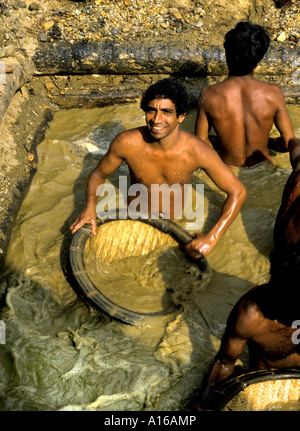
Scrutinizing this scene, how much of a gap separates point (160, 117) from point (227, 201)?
0.92 meters

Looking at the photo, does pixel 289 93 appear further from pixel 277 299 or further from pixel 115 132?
pixel 277 299

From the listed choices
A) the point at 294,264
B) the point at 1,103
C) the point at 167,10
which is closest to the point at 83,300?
the point at 294,264

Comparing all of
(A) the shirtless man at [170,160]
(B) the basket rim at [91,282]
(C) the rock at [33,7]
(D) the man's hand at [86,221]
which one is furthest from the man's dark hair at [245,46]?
(C) the rock at [33,7]

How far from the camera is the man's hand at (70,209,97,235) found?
11.5ft

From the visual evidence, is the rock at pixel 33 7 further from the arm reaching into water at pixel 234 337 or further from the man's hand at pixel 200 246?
the arm reaching into water at pixel 234 337

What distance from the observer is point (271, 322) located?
8.27ft

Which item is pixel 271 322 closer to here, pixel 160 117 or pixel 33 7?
pixel 160 117

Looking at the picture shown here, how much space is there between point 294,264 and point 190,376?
3.88 ft

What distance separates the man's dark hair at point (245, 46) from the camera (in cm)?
380

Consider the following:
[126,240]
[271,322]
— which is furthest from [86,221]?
[271,322]

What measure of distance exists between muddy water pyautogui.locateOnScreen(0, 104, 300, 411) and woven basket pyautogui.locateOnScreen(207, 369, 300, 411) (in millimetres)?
376

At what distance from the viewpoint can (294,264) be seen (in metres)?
2.09

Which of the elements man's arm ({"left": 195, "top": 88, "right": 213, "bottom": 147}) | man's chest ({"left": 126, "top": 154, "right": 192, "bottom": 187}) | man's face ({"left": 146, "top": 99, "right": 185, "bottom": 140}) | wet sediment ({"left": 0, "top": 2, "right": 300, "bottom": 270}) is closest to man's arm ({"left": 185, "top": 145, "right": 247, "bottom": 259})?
man's chest ({"left": 126, "top": 154, "right": 192, "bottom": 187})

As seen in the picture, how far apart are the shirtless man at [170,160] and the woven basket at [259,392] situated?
48.0 inches
